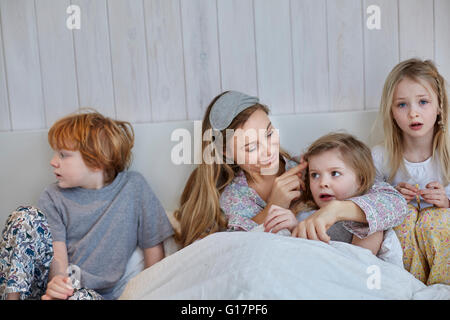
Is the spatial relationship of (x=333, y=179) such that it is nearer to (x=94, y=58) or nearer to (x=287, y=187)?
(x=287, y=187)

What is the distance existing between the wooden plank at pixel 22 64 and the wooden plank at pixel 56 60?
0.02 metres

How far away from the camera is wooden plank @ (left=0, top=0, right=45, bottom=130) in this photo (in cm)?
163

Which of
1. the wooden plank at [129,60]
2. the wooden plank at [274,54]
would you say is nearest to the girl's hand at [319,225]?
the wooden plank at [274,54]

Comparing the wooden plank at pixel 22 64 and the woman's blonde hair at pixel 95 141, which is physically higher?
the wooden plank at pixel 22 64

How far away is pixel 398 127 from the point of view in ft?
4.72

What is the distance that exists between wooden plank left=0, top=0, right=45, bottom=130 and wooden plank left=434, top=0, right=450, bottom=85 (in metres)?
1.43

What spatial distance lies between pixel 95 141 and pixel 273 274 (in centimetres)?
80

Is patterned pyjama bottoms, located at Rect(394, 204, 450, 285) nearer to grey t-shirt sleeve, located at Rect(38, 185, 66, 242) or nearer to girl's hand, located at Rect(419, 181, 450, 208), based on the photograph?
girl's hand, located at Rect(419, 181, 450, 208)

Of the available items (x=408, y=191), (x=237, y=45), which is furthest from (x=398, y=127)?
(x=237, y=45)

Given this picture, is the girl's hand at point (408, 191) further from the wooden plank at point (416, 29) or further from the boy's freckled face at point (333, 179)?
the wooden plank at point (416, 29)

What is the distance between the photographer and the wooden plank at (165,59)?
5.34 feet

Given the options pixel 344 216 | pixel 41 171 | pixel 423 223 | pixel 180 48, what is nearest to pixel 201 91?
pixel 180 48

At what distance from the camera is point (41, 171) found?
1572 millimetres

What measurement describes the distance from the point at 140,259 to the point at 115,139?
38cm
